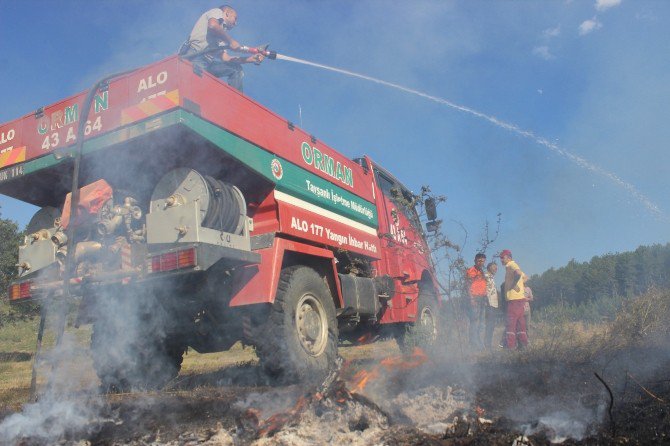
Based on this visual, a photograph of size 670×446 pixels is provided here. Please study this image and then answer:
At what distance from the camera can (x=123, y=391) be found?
18.1 feet

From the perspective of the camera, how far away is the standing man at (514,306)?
25.2 feet

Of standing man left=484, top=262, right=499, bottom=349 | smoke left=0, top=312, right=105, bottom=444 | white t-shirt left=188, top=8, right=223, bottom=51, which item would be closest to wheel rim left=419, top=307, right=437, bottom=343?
standing man left=484, top=262, right=499, bottom=349

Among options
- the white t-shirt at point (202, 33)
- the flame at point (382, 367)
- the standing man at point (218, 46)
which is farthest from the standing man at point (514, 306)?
the white t-shirt at point (202, 33)

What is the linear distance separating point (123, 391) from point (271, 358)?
6.40 ft

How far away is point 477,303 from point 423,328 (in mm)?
1047

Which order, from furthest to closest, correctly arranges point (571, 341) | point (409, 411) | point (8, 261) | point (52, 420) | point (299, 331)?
point (8, 261), point (571, 341), point (299, 331), point (409, 411), point (52, 420)

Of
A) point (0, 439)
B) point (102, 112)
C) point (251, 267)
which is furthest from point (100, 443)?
point (102, 112)

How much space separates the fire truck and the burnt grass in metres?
0.77

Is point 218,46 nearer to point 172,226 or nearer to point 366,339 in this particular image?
point 172,226

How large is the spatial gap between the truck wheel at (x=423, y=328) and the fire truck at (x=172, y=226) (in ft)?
6.79

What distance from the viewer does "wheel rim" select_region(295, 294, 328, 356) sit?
5.14 metres

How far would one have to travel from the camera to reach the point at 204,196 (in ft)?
14.7

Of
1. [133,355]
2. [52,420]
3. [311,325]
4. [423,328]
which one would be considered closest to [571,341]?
[423,328]

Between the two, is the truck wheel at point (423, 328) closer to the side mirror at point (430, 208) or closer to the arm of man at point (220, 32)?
the side mirror at point (430, 208)
